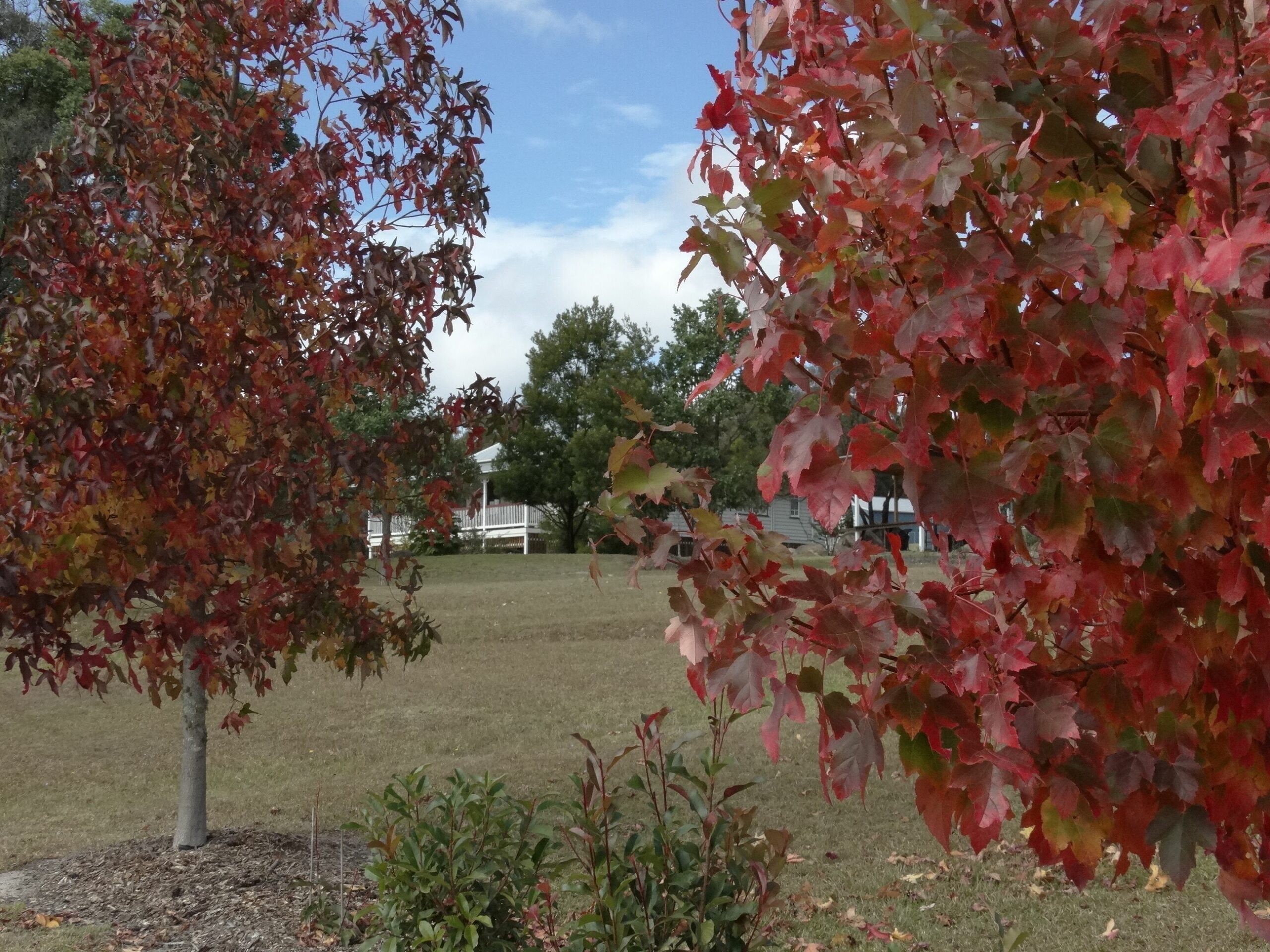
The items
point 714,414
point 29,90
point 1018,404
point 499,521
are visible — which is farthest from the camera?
point 499,521

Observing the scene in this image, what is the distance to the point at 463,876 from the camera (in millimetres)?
3902

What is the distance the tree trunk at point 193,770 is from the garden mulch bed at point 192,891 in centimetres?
10

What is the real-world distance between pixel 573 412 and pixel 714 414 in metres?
5.64

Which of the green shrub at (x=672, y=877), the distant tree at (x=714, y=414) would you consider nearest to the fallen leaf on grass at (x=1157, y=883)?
the green shrub at (x=672, y=877)

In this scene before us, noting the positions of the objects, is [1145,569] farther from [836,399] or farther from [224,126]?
[224,126]

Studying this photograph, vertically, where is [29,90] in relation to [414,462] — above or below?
above

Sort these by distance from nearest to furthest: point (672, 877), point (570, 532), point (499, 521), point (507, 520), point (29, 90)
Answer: point (672, 877) < point (29, 90) < point (570, 532) < point (507, 520) < point (499, 521)

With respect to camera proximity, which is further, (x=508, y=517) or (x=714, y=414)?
(x=508, y=517)

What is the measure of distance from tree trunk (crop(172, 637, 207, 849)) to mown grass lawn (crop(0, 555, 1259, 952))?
3.89 ft

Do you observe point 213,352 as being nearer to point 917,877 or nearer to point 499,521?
point 917,877

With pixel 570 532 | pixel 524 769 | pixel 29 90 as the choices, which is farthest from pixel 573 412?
pixel 524 769

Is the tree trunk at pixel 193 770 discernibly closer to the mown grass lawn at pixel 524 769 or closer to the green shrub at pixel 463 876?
the mown grass lawn at pixel 524 769

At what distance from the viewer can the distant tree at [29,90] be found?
72.4ft

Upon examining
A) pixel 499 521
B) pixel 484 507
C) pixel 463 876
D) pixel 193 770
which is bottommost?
pixel 193 770
